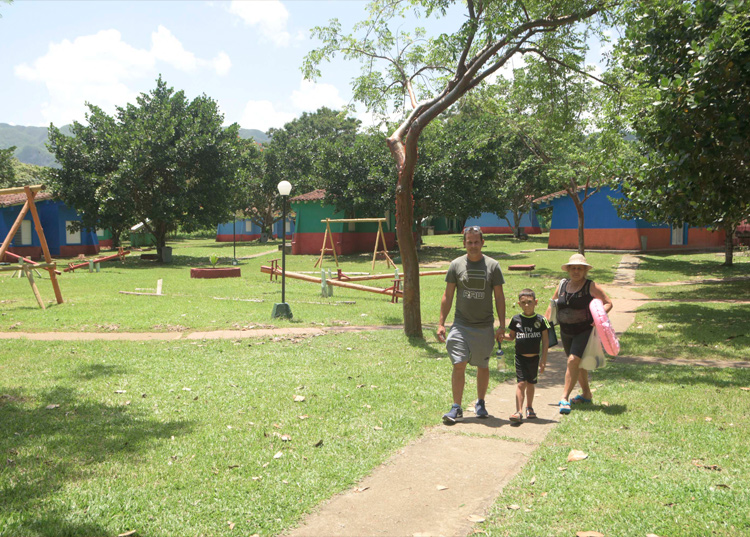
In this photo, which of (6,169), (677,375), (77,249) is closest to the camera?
(677,375)

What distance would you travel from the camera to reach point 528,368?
19.2ft

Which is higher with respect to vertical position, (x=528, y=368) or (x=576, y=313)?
(x=576, y=313)

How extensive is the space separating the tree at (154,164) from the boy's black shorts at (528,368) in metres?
26.9

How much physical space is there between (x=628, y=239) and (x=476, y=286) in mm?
32152

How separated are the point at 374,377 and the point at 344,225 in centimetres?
2992

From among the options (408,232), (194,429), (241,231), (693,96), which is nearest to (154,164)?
(408,232)

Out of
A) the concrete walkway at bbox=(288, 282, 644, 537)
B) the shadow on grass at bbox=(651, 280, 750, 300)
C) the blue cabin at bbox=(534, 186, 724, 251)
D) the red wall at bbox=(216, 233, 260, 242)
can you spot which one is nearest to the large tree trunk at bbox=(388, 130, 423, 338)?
the concrete walkway at bbox=(288, 282, 644, 537)

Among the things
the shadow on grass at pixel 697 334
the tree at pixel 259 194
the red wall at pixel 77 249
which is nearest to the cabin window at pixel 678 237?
the shadow on grass at pixel 697 334

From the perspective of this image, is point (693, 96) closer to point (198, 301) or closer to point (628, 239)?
point (198, 301)

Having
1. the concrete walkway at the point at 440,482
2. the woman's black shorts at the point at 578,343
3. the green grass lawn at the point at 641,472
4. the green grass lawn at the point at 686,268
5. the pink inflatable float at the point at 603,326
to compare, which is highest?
the pink inflatable float at the point at 603,326

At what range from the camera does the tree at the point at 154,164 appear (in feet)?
96.6

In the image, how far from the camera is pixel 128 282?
2067 centimetres

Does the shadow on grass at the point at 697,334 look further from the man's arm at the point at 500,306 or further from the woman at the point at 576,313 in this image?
the man's arm at the point at 500,306

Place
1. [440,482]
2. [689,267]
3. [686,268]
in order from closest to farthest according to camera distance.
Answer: [440,482]
[686,268]
[689,267]
